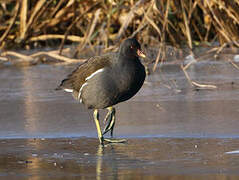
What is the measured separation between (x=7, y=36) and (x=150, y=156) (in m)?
7.79

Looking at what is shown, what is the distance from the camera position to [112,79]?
6145 mm

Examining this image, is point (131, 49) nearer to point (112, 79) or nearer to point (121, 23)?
point (112, 79)

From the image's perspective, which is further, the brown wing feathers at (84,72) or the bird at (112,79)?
the brown wing feathers at (84,72)

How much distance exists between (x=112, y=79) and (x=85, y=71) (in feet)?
1.72

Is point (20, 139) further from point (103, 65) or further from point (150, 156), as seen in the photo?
point (150, 156)

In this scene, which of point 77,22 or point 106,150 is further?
point 77,22

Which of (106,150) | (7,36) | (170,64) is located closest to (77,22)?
(7,36)

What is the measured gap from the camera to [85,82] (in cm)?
654

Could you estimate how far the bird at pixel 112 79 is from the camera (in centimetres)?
611

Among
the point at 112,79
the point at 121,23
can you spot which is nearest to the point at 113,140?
the point at 112,79

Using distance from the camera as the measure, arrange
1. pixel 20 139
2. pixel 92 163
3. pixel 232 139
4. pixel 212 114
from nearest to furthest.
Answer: pixel 92 163, pixel 232 139, pixel 20 139, pixel 212 114

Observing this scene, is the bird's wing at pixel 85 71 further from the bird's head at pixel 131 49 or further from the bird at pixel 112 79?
the bird's head at pixel 131 49

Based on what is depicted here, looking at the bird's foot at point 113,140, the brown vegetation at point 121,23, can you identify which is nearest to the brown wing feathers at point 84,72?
the bird's foot at point 113,140

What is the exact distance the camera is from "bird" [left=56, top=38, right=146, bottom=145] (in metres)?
6.11
